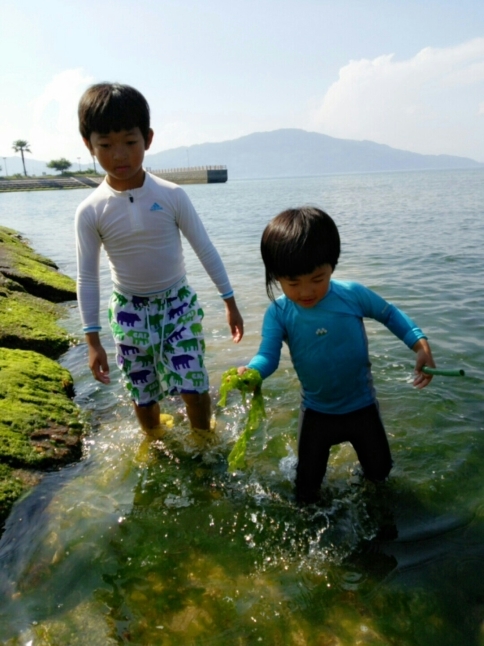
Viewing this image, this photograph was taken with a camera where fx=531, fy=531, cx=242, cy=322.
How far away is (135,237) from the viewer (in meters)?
3.24

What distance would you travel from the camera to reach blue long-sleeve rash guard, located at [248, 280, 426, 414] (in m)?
2.71

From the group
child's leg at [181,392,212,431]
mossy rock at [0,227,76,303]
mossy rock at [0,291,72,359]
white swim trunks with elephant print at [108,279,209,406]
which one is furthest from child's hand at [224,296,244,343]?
mossy rock at [0,227,76,303]

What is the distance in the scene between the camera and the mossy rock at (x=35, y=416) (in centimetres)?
363

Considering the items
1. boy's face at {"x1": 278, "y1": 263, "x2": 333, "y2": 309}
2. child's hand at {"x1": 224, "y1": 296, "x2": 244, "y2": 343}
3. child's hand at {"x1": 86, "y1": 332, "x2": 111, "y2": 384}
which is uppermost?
boy's face at {"x1": 278, "y1": 263, "x2": 333, "y2": 309}

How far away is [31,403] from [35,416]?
21cm

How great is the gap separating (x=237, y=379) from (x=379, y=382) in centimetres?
286

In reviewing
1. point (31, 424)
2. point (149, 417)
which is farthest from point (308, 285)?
point (31, 424)

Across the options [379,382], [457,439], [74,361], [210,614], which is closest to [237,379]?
[210,614]

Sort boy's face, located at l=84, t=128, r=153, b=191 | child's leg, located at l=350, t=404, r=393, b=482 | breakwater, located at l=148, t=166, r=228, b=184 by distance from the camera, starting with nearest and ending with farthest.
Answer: child's leg, located at l=350, t=404, r=393, b=482 → boy's face, located at l=84, t=128, r=153, b=191 → breakwater, located at l=148, t=166, r=228, b=184

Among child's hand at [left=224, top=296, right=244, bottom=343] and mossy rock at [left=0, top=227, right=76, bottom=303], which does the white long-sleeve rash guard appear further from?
mossy rock at [left=0, top=227, right=76, bottom=303]

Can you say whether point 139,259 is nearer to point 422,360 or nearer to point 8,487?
point 8,487

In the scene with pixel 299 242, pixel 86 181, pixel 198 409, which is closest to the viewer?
pixel 299 242

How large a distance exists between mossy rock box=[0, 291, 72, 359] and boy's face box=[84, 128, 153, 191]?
3.31 metres

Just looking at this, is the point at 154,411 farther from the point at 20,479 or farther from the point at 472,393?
the point at 472,393
